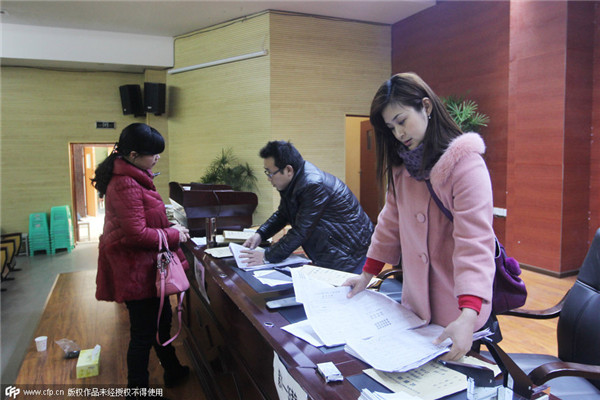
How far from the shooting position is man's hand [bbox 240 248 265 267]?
2.08 m

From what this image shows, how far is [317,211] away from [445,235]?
1129mm

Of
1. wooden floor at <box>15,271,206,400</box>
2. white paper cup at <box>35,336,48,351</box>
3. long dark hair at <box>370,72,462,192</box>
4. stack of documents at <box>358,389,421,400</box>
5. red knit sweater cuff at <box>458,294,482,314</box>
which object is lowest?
wooden floor at <box>15,271,206,400</box>

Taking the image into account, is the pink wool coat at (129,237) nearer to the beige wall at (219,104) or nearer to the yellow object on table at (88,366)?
the yellow object on table at (88,366)

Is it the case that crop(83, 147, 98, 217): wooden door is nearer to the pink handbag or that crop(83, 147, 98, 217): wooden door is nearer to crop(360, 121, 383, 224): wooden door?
crop(360, 121, 383, 224): wooden door

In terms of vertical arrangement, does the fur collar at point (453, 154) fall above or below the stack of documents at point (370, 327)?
above

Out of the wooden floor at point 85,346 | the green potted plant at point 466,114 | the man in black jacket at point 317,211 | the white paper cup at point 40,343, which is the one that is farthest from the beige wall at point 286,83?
the man in black jacket at point 317,211

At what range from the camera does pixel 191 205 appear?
298 cm

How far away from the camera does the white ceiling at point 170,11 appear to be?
624cm

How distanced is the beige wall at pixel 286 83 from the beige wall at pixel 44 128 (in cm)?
232

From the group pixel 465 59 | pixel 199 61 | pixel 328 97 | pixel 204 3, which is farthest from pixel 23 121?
pixel 465 59

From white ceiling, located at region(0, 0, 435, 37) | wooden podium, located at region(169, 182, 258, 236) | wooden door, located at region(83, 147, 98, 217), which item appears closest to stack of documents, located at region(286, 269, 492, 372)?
wooden podium, located at region(169, 182, 258, 236)

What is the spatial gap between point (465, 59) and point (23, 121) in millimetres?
8180

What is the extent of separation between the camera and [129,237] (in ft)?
6.68

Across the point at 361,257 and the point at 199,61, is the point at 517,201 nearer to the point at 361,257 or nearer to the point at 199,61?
the point at 361,257
